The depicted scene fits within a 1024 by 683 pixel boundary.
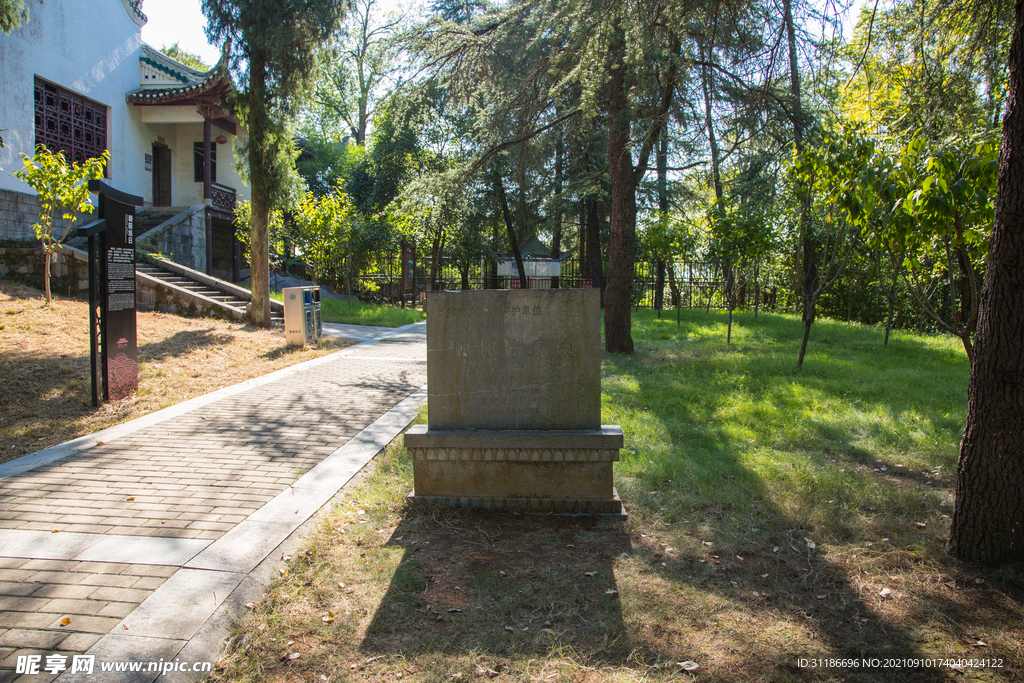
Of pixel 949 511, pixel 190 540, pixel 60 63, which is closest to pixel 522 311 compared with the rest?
pixel 190 540

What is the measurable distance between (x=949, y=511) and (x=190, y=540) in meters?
4.93

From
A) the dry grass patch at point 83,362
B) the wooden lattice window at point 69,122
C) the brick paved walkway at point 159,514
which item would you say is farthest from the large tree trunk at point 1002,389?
the wooden lattice window at point 69,122

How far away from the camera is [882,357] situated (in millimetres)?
10859

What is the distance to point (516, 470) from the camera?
13.6 ft

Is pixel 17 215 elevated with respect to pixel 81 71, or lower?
lower

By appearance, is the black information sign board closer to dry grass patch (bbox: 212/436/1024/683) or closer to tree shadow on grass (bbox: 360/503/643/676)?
dry grass patch (bbox: 212/436/1024/683)

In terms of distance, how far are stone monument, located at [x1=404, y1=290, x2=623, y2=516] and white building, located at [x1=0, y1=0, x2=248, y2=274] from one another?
13145mm

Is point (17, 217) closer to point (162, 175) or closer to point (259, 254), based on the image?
point (259, 254)

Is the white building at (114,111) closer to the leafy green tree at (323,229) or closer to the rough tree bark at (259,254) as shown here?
the rough tree bark at (259,254)

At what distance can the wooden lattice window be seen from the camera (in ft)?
51.7

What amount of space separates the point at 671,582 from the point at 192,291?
14.7 m

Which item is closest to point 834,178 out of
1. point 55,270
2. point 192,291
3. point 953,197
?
point 953,197

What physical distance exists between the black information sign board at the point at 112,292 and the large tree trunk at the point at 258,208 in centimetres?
673

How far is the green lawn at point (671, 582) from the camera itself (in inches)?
101
